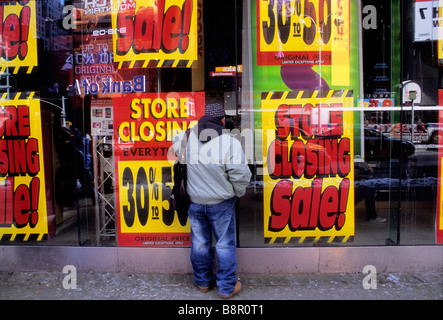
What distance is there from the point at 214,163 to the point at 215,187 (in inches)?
9.9

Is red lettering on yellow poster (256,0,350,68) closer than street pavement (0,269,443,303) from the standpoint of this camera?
No

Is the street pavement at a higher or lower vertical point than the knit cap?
lower

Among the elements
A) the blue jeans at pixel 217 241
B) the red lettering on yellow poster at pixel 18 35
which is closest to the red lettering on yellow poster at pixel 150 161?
the blue jeans at pixel 217 241

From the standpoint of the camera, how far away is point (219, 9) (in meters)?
4.63

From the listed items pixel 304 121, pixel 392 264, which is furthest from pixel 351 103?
pixel 392 264

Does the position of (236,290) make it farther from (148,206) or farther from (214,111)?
(214,111)

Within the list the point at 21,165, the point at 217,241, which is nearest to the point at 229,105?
the point at 217,241

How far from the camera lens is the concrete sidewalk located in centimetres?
372

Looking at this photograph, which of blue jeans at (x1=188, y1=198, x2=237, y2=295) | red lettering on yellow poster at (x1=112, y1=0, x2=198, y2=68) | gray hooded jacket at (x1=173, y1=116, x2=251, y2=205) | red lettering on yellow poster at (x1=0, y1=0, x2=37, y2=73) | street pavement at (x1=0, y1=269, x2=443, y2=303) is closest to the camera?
gray hooded jacket at (x1=173, y1=116, x2=251, y2=205)

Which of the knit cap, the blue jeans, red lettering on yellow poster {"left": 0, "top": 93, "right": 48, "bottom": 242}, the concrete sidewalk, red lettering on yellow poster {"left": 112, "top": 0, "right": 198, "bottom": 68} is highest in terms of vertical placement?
red lettering on yellow poster {"left": 112, "top": 0, "right": 198, "bottom": 68}

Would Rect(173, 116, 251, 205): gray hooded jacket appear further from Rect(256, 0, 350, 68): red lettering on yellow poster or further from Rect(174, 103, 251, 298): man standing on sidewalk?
Rect(256, 0, 350, 68): red lettering on yellow poster

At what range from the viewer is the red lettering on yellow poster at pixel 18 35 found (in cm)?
450

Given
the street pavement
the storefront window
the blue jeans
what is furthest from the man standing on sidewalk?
the storefront window

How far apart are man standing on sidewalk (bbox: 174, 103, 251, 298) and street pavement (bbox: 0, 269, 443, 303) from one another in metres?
0.38
